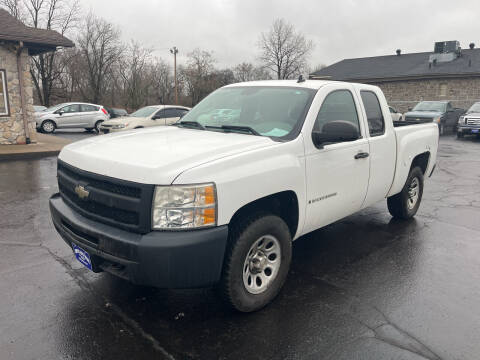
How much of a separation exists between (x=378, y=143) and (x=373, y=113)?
0.42 metres

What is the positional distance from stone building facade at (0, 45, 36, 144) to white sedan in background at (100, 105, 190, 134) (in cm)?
276

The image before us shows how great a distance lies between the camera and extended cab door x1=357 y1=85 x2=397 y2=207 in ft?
14.9

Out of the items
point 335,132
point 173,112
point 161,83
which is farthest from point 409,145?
point 161,83

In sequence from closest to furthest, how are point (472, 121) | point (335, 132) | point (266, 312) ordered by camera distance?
1. point (266, 312)
2. point (335, 132)
3. point (472, 121)

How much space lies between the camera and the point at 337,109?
424cm

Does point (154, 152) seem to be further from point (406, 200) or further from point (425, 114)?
point (425, 114)

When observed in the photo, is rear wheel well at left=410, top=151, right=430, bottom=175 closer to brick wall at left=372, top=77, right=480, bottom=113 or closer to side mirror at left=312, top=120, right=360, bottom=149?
side mirror at left=312, top=120, right=360, bottom=149

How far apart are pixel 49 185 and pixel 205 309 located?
19.5ft

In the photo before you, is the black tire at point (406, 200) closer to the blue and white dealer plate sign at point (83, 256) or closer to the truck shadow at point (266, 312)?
the truck shadow at point (266, 312)

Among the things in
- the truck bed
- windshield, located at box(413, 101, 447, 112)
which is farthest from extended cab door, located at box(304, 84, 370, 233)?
windshield, located at box(413, 101, 447, 112)

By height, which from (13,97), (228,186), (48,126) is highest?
(13,97)

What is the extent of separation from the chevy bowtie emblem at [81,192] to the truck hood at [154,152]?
0.16 m

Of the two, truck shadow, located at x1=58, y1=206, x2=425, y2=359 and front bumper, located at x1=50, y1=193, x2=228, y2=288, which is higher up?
front bumper, located at x1=50, y1=193, x2=228, y2=288

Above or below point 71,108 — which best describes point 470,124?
below
